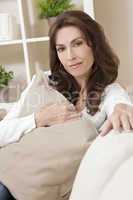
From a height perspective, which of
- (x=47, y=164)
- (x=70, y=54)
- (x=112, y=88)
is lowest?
(x=47, y=164)

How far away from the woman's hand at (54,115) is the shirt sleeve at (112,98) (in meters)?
0.14

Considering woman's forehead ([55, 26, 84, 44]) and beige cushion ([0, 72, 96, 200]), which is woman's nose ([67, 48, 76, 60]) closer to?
woman's forehead ([55, 26, 84, 44])

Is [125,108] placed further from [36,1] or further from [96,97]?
[36,1]

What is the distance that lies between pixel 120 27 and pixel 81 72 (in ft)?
2.63

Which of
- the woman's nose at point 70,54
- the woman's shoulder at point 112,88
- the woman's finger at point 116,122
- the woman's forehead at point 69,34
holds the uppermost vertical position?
the woman's forehead at point 69,34

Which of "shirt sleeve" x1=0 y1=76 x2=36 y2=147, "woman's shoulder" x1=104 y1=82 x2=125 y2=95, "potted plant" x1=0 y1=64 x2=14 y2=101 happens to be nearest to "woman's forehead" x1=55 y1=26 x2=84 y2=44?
"woman's shoulder" x1=104 y1=82 x2=125 y2=95

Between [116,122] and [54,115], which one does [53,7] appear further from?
[116,122]

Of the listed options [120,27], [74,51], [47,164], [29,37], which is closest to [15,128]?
[47,164]

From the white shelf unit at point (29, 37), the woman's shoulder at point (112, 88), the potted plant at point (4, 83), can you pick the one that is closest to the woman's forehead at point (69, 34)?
the woman's shoulder at point (112, 88)

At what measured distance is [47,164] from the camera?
1.05 meters

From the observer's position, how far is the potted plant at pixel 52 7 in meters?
1.97

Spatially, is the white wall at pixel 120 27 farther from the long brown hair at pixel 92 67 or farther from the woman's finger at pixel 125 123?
the woman's finger at pixel 125 123

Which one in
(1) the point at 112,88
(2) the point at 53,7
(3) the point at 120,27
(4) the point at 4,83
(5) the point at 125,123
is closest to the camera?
(5) the point at 125,123

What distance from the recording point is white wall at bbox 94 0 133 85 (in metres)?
2.19
